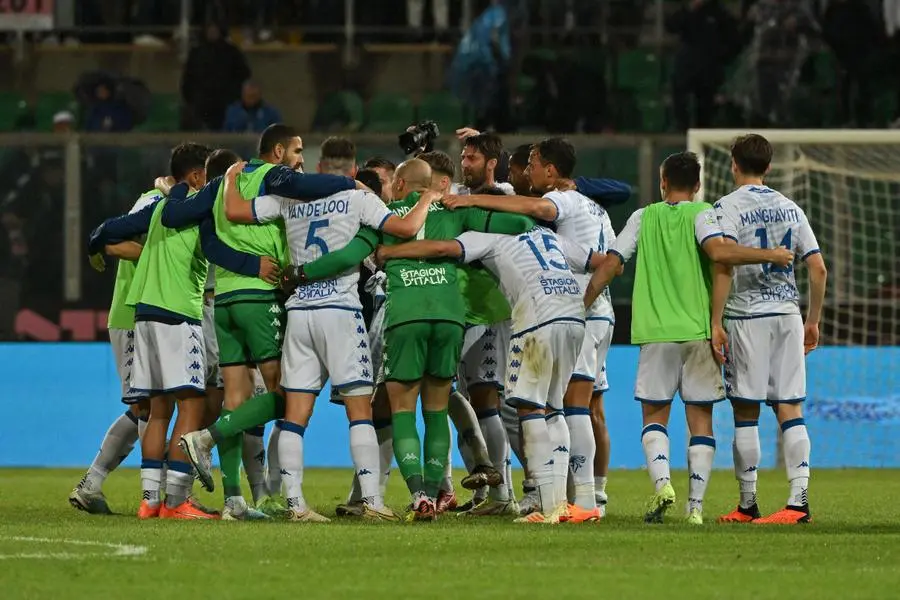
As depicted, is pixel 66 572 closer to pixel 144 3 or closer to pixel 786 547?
pixel 786 547

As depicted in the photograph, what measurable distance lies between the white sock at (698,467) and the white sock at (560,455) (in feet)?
2.55

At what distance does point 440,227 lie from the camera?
8.94m

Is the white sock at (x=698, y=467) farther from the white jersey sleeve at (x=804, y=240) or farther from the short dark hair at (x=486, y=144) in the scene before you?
the short dark hair at (x=486, y=144)

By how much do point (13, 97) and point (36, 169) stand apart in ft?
11.2

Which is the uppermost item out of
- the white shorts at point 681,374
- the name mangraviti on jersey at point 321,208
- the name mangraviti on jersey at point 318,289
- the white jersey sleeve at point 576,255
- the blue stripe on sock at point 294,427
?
the name mangraviti on jersey at point 321,208

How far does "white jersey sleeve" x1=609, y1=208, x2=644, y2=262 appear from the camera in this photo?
907 centimetres

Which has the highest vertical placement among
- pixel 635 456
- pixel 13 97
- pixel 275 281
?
pixel 13 97

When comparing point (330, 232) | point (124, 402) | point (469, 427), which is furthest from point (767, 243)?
point (124, 402)

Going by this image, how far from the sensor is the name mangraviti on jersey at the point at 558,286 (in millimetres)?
8641

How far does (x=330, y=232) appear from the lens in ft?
28.9

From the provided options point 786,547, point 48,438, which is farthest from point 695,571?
point 48,438

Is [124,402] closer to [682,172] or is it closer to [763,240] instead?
[682,172]

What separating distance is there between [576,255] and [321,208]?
4.81 ft

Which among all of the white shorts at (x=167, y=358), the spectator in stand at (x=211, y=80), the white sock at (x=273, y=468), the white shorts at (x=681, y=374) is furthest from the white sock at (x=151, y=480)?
the spectator in stand at (x=211, y=80)
